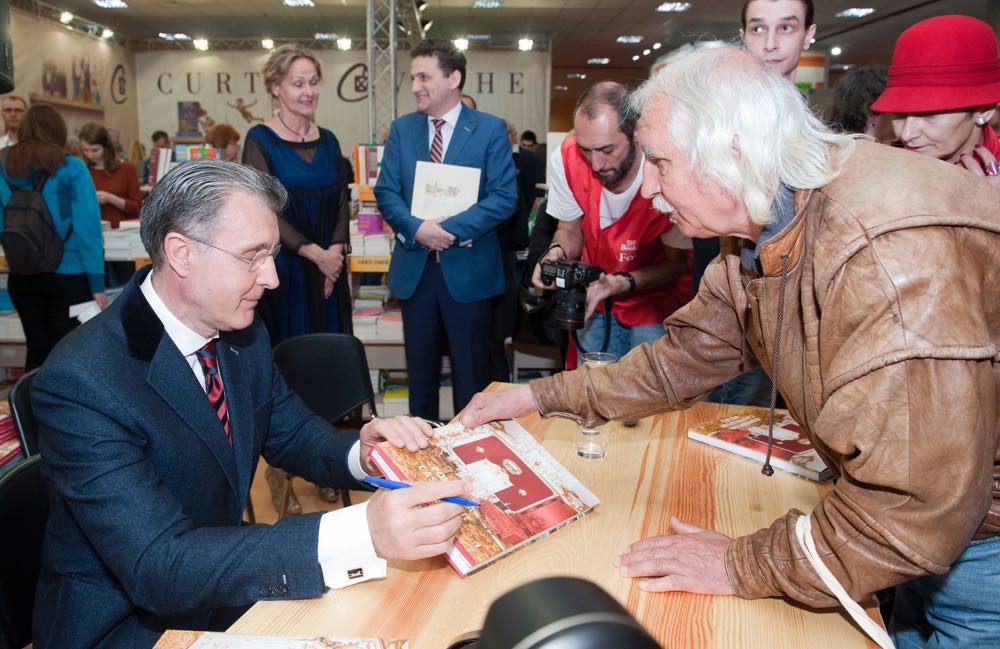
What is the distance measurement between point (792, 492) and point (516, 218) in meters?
2.67

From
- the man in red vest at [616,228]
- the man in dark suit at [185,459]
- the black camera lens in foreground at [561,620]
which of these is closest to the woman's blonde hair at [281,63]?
the man in red vest at [616,228]

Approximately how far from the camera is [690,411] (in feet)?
6.43

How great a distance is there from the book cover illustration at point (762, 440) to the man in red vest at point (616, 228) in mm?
877

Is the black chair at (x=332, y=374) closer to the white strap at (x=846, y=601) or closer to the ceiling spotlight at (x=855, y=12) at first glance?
the white strap at (x=846, y=601)

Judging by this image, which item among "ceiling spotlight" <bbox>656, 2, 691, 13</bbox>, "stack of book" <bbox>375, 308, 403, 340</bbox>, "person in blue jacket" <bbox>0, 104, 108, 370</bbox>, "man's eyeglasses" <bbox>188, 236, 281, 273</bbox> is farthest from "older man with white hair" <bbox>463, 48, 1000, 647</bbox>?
"ceiling spotlight" <bbox>656, 2, 691, 13</bbox>

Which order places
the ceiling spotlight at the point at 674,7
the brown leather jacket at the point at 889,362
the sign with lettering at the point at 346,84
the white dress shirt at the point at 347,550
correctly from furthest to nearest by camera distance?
the sign with lettering at the point at 346,84
the ceiling spotlight at the point at 674,7
the white dress shirt at the point at 347,550
the brown leather jacket at the point at 889,362

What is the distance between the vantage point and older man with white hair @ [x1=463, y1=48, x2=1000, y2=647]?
89cm

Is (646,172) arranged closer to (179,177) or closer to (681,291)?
(179,177)

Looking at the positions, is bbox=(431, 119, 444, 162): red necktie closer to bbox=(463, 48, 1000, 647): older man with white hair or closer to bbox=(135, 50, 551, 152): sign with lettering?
bbox=(463, 48, 1000, 647): older man with white hair

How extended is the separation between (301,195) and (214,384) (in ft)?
6.74

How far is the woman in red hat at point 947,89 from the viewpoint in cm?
175

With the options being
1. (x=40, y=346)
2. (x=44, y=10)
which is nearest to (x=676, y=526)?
(x=40, y=346)

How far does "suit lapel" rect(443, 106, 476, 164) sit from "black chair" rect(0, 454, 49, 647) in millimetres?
2279

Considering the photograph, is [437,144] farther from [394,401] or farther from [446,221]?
[394,401]
